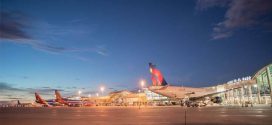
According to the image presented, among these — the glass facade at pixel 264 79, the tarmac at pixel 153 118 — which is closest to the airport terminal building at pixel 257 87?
the glass facade at pixel 264 79

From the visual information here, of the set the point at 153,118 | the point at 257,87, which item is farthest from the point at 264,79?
the point at 153,118

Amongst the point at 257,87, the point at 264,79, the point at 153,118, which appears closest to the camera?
the point at 153,118

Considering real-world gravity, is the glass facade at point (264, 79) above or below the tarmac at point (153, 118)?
above

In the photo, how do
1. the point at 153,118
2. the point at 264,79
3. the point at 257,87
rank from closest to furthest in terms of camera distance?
the point at 153,118 < the point at 264,79 < the point at 257,87

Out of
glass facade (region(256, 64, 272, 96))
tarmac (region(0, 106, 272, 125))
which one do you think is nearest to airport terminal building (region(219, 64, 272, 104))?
glass facade (region(256, 64, 272, 96))

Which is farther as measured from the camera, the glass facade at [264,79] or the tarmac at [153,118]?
the glass facade at [264,79]

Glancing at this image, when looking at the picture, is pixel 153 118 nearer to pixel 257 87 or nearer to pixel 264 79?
pixel 264 79

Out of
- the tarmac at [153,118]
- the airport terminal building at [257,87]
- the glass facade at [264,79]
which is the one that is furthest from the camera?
the airport terminal building at [257,87]

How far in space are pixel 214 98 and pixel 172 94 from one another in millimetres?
16392

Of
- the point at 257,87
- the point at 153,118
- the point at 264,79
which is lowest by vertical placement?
the point at 153,118

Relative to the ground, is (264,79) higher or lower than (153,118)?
higher

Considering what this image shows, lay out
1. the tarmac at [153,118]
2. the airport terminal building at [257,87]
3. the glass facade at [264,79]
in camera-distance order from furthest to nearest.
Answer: the airport terminal building at [257,87]
the glass facade at [264,79]
the tarmac at [153,118]

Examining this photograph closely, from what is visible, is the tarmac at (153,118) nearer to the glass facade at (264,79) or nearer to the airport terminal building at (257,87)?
the glass facade at (264,79)

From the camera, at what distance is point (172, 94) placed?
96562 mm
